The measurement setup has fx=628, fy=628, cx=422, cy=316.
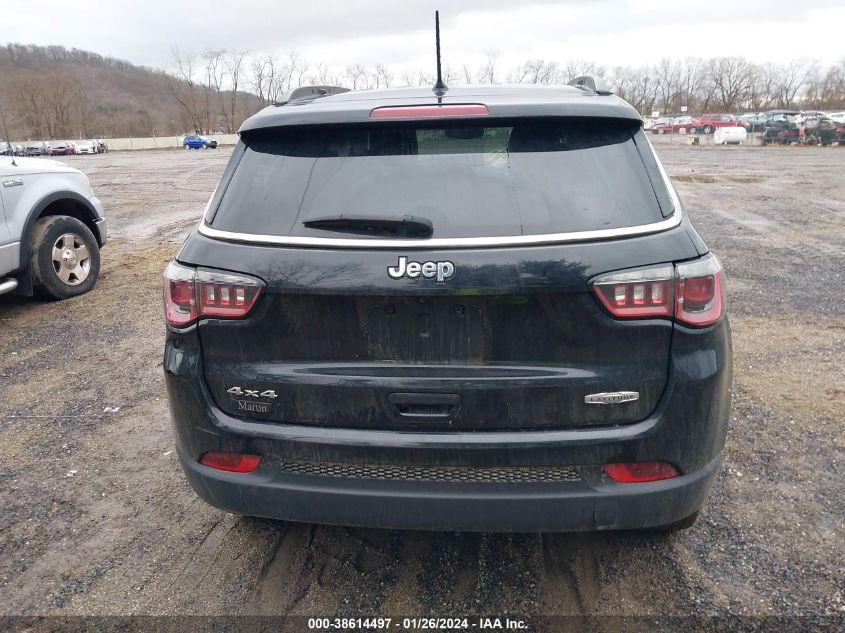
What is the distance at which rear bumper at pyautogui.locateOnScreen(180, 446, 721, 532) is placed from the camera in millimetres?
2092

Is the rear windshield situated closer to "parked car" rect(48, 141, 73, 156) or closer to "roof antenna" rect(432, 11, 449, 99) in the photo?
"roof antenna" rect(432, 11, 449, 99)

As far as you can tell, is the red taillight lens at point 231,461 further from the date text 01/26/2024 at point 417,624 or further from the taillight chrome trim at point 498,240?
the taillight chrome trim at point 498,240

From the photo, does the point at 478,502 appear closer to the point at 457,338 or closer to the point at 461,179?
the point at 457,338

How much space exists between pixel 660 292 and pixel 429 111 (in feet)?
3.26

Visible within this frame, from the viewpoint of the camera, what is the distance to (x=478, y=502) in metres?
2.11

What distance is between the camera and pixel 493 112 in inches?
85.3

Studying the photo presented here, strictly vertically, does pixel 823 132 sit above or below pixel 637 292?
below

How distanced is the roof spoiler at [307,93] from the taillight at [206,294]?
0.99m

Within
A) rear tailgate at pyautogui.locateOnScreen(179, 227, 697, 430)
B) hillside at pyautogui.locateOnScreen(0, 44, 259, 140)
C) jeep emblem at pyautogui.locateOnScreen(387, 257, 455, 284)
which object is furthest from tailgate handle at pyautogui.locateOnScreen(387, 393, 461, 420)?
hillside at pyautogui.locateOnScreen(0, 44, 259, 140)

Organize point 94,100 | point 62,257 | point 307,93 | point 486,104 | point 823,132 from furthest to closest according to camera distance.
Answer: point 94,100 → point 823,132 → point 62,257 → point 307,93 → point 486,104

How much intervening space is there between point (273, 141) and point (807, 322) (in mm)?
5186

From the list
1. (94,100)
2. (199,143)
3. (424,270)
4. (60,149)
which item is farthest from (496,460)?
(94,100)

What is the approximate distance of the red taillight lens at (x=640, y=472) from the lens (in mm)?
2092

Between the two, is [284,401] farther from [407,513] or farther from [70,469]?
[70,469]
